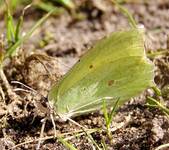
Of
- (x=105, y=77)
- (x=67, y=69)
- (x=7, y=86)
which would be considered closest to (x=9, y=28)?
(x=7, y=86)

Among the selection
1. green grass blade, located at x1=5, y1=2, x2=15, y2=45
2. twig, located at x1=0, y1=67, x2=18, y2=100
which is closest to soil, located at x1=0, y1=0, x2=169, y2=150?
twig, located at x1=0, y1=67, x2=18, y2=100

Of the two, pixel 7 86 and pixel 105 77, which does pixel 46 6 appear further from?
pixel 105 77

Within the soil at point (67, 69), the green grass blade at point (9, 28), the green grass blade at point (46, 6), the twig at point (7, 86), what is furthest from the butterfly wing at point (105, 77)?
the green grass blade at point (46, 6)

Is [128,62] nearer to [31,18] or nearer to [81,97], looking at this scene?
[81,97]

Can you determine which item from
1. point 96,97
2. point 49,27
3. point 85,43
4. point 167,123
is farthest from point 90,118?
point 49,27

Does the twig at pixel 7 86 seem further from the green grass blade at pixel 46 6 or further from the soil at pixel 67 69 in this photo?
the green grass blade at pixel 46 6

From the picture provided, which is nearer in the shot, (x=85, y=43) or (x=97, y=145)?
(x=97, y=145)
